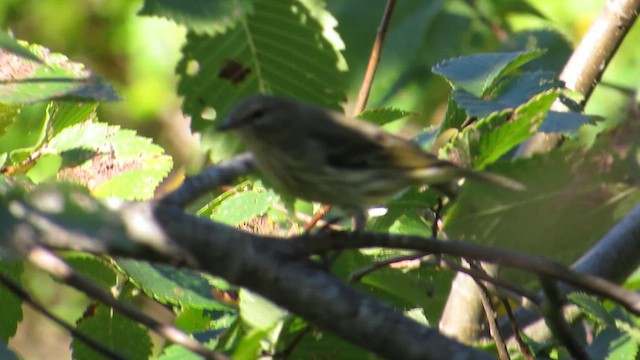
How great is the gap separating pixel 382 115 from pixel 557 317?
0.62m

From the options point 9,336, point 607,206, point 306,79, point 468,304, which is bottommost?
point 9,336

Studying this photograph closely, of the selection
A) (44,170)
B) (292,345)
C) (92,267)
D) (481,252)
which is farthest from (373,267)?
(44,170)

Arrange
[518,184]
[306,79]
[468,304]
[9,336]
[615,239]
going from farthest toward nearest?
1. [306,79]
2. [468,304]
3. [615,239]
4. [9,336]
5. [518,184]

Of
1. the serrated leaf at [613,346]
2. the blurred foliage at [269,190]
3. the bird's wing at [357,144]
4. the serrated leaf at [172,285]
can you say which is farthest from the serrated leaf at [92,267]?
the serrated leaf at [613,346]

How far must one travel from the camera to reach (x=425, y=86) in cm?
319

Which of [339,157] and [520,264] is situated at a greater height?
[520,264]

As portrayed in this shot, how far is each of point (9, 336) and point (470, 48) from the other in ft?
6.59

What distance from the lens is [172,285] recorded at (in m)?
1.83

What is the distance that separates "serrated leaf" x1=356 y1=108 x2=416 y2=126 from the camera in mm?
2006

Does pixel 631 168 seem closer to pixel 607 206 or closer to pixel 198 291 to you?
pixel 607 206

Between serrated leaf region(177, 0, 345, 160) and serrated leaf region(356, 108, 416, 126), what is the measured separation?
1.66 ft

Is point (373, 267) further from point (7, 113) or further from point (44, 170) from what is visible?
point (44, 170)

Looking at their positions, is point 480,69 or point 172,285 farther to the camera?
point 480,69

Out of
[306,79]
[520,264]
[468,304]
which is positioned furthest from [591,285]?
[306,79]
